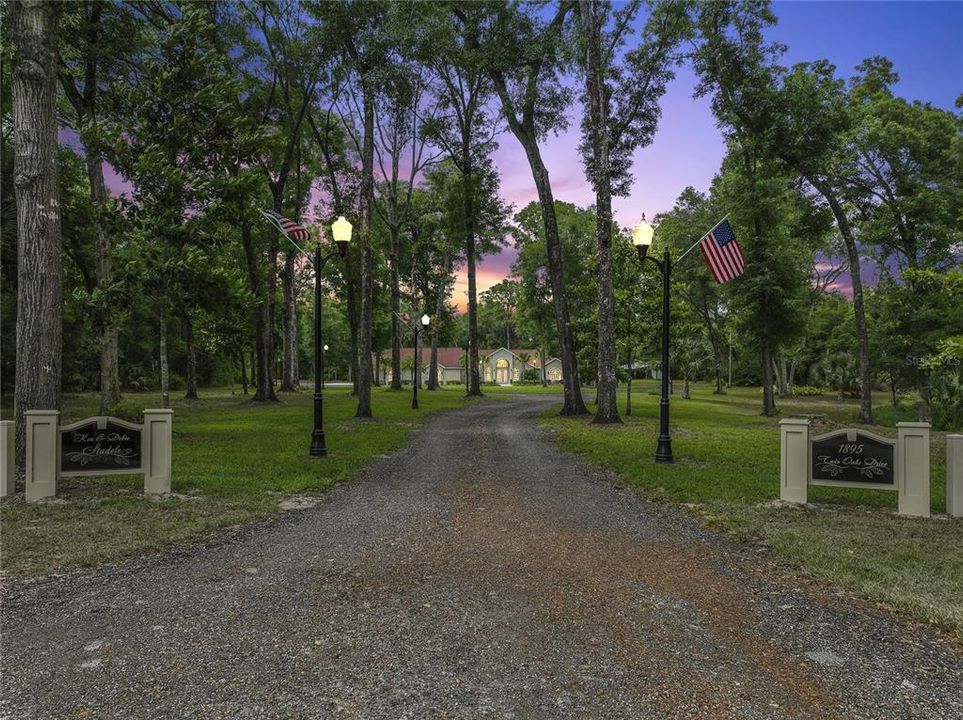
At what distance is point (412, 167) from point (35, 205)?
23251mm

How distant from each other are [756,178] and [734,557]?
73.3ft

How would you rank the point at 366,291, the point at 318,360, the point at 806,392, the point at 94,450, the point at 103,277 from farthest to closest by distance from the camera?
the point at 806,392 < the point at 366,291 < the point at 103,277 < the point at 318,360 < the point at 94,450

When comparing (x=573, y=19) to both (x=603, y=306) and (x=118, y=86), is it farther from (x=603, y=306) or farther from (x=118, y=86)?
(x=118, y=86)

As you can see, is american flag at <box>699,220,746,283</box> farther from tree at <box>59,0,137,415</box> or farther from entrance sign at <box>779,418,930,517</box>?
tree at <box>59,0,137,415</box>

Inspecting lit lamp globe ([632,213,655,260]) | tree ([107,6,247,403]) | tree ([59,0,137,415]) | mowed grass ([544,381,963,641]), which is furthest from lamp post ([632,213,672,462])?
tree ([59,0,137,415])

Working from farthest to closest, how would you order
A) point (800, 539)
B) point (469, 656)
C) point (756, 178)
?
point (756, 178), point (800, 539), point (469, 656)

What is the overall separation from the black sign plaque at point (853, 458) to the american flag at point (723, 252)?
552 cm

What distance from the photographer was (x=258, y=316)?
78.4 feet

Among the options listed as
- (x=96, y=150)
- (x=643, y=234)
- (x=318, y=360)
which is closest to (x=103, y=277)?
(x=96, y=150)

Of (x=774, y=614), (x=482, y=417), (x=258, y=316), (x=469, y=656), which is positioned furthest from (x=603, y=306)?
(x=258, y=316)

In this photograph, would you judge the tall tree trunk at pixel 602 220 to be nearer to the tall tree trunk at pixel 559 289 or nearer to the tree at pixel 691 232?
the tall tree trunk at pixel 559 289

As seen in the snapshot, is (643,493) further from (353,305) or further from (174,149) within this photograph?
(353,305)

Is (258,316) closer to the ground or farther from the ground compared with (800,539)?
farther from the ground

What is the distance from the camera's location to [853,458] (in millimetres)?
6617
